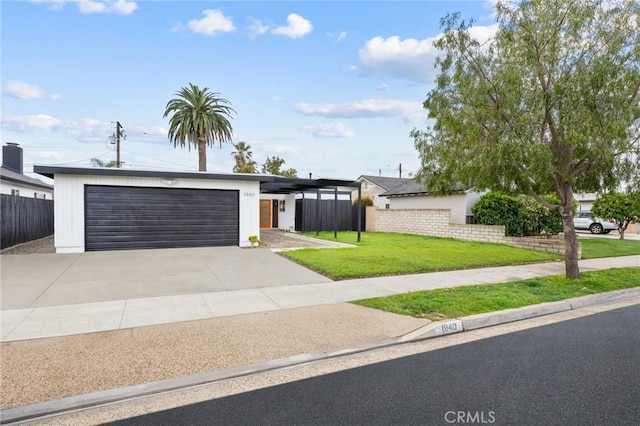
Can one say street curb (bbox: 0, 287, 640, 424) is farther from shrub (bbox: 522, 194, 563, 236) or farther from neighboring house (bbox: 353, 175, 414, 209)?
neighboring house (bbox: 353, 175, 414, 209)

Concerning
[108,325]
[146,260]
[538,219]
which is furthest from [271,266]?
[538,219]

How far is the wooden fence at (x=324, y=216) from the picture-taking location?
832 inches

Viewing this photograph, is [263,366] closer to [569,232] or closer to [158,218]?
[569,232]

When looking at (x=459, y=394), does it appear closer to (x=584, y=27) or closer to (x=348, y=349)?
(x=348, y=349)

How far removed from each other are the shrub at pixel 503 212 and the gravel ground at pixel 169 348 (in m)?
12.2

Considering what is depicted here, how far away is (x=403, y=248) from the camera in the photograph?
13.8m

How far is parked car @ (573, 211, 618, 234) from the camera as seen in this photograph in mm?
24469

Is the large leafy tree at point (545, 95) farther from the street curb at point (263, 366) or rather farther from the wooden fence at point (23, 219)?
the wooden fence at point (23, 219)

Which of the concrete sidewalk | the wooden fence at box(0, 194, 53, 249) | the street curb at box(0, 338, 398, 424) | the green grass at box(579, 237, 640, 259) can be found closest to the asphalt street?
the street curb at box(0, 338, 398, 424)

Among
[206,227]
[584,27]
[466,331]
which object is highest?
[584,27]

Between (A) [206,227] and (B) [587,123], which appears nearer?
(B) [587,123]

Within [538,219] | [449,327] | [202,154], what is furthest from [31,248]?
[538,219]

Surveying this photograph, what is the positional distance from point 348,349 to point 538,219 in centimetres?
1458

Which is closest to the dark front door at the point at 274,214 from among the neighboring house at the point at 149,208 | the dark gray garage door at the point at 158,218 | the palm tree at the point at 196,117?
the palm tree at the point at 196,117
